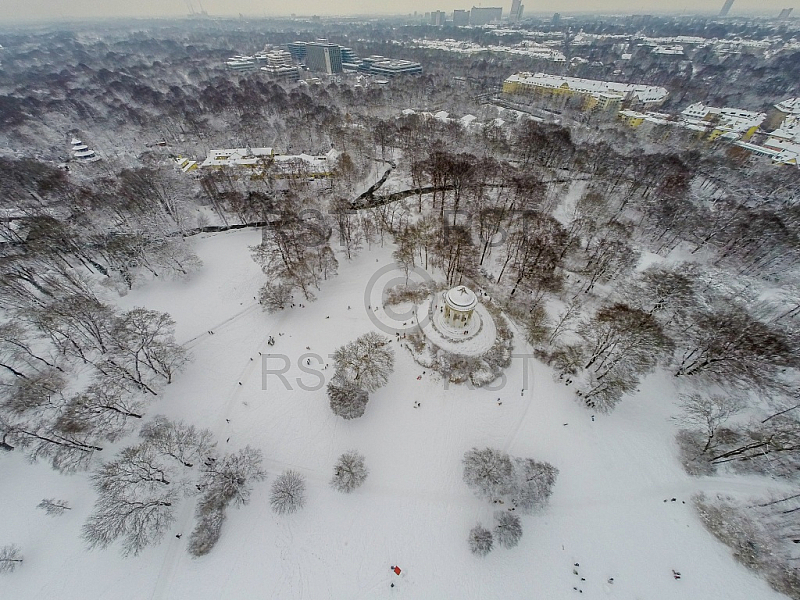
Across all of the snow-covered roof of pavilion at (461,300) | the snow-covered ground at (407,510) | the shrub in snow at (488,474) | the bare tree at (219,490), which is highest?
the snow-covered roof of pavilion at (461,300)

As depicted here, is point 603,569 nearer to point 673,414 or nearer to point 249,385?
point 673,414

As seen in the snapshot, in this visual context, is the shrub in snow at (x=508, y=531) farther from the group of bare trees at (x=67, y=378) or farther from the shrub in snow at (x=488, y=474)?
the group of bare trees at (x=67, y=378)

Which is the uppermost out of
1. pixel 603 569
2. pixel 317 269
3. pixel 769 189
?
pixel 769 189

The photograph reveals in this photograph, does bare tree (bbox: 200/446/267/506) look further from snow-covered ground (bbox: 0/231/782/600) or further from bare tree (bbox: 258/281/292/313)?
bare tree (bbox: 258/281/292/313)

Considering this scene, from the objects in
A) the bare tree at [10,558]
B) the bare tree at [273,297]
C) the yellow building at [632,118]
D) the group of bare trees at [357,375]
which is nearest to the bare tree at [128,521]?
the bare tree at [10,558]

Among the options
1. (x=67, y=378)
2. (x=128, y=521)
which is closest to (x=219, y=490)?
(x=128, y=521)

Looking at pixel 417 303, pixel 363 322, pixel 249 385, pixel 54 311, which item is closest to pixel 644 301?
pixel 417 303
